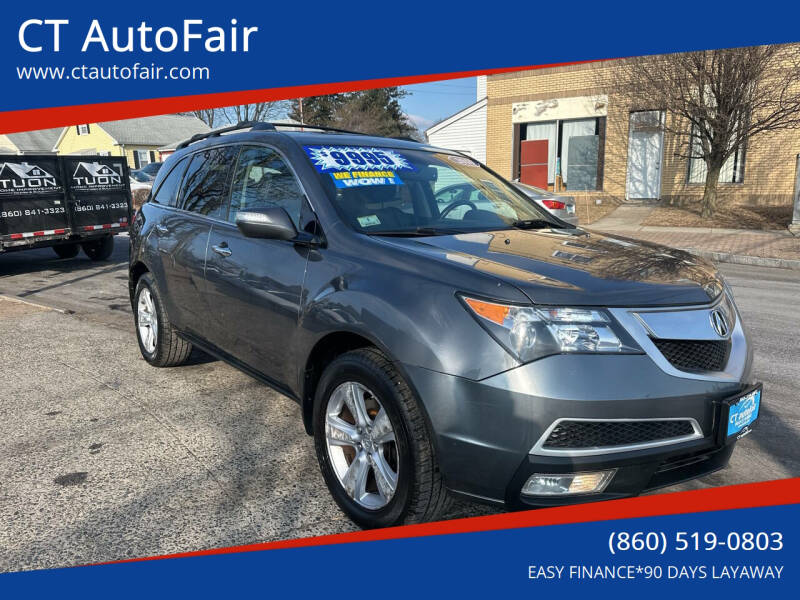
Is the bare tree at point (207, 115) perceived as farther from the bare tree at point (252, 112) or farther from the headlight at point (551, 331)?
the headlight at point (551, 331)

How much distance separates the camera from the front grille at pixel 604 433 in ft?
7.59

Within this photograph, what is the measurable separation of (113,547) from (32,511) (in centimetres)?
62

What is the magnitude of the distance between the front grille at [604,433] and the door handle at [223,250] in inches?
92.6

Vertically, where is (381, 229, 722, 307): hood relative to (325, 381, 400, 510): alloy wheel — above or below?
above

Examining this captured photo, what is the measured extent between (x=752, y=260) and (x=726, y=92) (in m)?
6.00

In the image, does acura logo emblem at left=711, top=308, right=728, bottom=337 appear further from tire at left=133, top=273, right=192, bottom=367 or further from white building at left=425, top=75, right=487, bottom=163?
white building at left=425, top=75, right=487, bottom=163

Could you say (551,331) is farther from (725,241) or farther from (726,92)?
(726,92)

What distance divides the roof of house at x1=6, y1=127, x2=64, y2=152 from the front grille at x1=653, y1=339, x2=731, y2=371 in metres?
64.8

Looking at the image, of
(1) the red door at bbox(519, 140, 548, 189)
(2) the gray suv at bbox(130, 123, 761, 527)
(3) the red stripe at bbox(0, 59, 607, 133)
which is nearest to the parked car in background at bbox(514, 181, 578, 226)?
(3) the red stripe at bbox(0, 59, 607, 133)

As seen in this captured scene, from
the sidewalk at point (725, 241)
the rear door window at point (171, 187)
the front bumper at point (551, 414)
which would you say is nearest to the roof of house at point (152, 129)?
the sidewalk at point (725, 241)

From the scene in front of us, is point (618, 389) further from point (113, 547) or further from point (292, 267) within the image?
point (113, 547)

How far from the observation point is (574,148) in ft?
69.1

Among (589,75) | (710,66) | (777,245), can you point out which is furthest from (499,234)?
(589,75)

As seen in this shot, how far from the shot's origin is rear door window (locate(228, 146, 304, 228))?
3.54m
